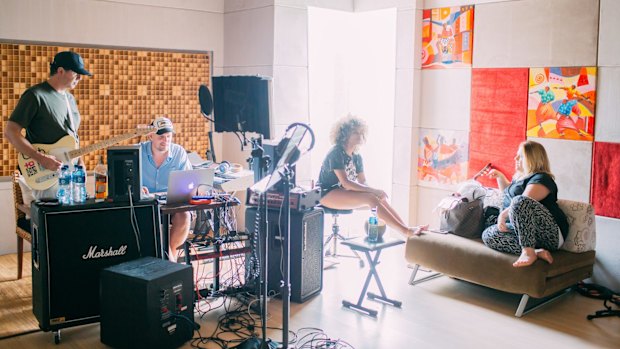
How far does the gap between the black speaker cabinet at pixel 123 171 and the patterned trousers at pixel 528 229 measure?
2.64 metres

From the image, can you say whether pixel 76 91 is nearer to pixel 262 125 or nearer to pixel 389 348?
pixel 262 125

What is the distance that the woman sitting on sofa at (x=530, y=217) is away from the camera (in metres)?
4.77

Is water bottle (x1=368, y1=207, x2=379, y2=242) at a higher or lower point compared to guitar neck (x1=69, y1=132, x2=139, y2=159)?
lower

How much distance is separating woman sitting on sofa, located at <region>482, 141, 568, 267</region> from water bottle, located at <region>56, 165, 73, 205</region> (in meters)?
3.01

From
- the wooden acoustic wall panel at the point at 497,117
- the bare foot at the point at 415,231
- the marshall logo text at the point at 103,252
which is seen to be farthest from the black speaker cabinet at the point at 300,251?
the wooden acoustic wall panel at the point at 497,117

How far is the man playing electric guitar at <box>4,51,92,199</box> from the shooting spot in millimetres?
4811

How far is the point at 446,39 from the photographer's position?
6297 mm

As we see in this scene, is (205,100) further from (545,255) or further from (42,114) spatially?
(545,255)

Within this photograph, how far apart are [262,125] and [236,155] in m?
2.40

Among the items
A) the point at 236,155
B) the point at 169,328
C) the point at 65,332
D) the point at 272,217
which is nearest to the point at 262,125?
the point at 272,217

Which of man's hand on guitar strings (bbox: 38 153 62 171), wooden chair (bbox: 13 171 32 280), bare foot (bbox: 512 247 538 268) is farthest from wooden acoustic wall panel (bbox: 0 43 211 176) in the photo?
bare foot (bbox: 512 247 538 268)

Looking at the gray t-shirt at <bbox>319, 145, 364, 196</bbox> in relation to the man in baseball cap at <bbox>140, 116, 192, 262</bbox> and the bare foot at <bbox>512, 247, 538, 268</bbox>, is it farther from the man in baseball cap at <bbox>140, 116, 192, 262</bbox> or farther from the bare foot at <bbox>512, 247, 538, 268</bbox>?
the bare foot at <bbox>512, 247, 538, 268</bbox>

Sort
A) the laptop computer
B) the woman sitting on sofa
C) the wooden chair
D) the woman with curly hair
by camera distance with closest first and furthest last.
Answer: the laptop computer < the woman sitting on sofa < the wooden chair < the woman with curly hair

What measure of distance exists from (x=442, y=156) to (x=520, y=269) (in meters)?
1.91
